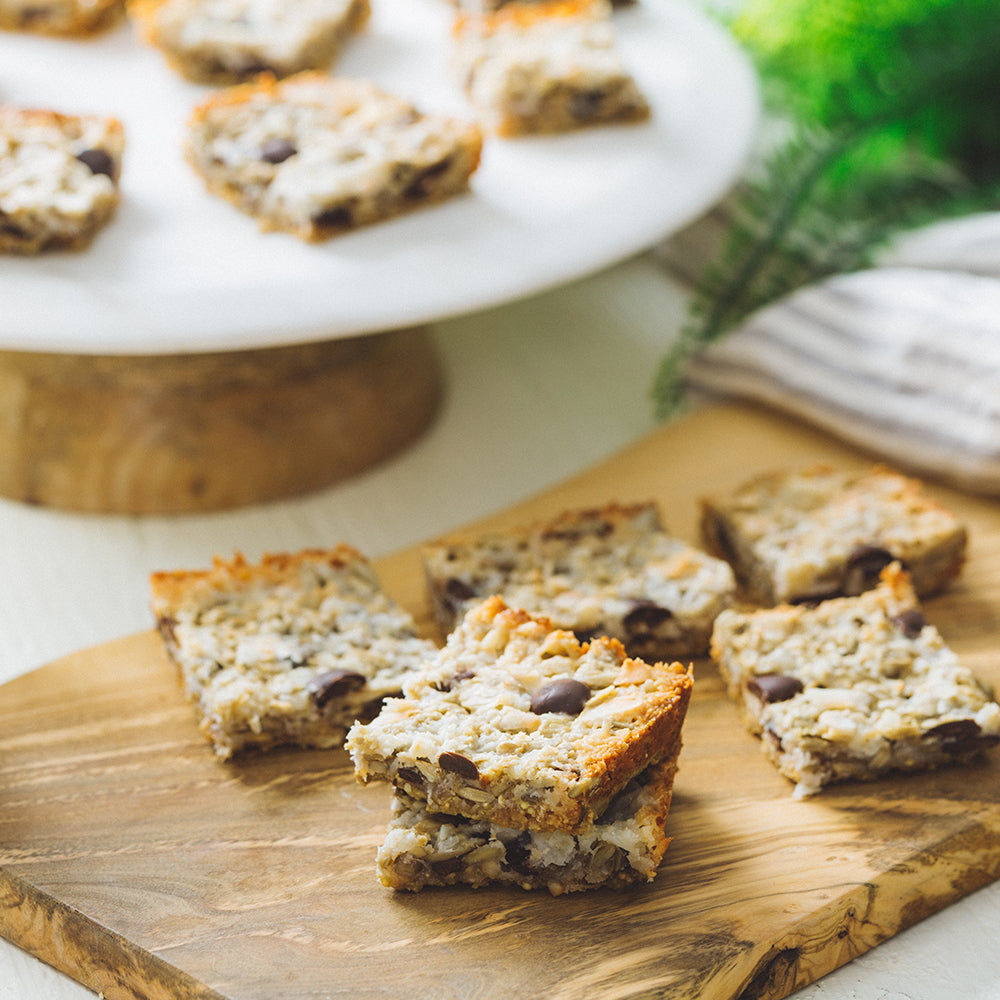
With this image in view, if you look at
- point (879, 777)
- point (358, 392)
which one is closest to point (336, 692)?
point (879, 777)

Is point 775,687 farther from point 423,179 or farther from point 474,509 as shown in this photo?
point 423,179

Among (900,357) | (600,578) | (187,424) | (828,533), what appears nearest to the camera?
(600,578)

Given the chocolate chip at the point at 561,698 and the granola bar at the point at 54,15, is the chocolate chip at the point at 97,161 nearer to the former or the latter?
the granola bar at the point at 54,15

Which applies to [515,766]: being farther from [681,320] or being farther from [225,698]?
[681,320]

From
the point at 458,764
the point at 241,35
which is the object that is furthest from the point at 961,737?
the point at 241,35

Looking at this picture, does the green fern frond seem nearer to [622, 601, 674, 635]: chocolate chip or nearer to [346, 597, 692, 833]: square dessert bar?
[622, 601, 674, 635]: chocolate chip
